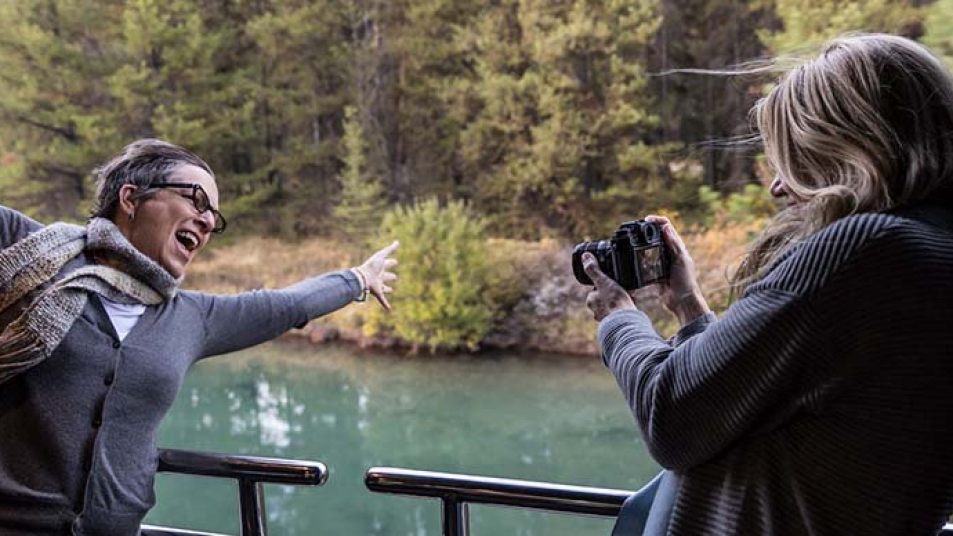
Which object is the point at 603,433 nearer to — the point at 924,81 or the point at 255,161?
the point at 255,161

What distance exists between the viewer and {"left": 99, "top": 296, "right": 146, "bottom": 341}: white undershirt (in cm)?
99

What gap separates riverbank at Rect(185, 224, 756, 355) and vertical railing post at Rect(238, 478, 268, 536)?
4.60m

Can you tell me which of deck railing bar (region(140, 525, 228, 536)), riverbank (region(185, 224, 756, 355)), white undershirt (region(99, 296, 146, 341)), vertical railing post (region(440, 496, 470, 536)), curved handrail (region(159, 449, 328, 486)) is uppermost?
white undershirt (region(99, 296, 146, 341))

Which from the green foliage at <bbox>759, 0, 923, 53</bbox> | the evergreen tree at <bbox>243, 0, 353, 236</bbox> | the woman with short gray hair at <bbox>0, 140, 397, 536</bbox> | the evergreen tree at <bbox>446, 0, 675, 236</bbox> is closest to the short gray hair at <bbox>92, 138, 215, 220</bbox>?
the woman with short gray hair at <bbox>0, 140, 397, 536</bbox>

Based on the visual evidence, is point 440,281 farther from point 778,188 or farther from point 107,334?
point 778,188

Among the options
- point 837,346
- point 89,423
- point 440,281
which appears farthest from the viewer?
point 440,281

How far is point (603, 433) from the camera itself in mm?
5266

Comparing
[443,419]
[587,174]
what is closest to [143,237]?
[443,419]

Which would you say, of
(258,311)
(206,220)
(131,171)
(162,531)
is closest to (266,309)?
(258,311)

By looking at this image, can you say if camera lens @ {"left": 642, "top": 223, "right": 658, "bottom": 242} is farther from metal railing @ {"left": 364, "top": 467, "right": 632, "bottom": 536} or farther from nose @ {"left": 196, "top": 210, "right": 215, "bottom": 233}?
nose @ {"left": 196, "top": 210, "right": 215, "bottom": 233}

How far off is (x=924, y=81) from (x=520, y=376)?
5586 mm

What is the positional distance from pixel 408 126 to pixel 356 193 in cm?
93

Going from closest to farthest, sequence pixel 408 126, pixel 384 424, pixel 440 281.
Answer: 1. pixel 384 424
2. pixel 440 281
3. pixel 408 126

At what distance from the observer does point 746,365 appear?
53cm
